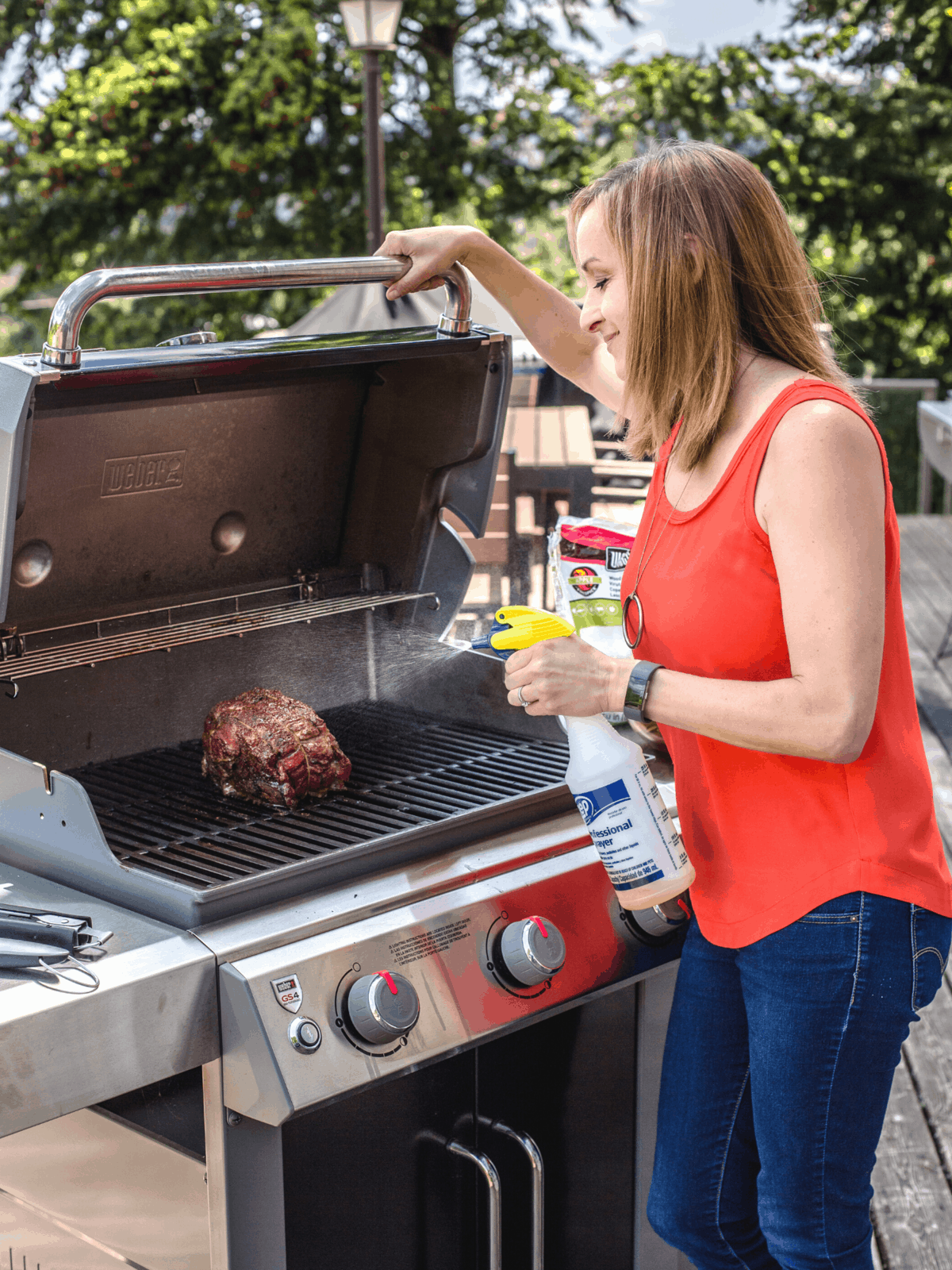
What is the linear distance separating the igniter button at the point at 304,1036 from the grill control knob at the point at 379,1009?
48 millimetres

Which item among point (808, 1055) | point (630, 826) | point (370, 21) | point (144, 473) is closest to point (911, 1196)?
point (808, 1055)

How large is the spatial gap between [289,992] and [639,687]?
0.49m

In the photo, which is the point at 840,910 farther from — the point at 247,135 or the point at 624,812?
the point at 247,135

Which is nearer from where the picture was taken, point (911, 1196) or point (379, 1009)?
point (379, 1009)

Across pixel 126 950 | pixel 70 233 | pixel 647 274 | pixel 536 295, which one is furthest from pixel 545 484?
pixel 70 233

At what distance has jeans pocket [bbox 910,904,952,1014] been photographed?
4.68 feet

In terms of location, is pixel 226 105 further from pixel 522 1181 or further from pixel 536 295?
pixel 522 1181

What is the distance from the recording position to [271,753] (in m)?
1.69

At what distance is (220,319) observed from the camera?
→ 12.0m

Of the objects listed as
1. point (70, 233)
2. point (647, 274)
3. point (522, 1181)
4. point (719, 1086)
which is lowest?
point (522, 1181)

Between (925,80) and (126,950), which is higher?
(925,80)

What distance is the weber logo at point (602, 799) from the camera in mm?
1450

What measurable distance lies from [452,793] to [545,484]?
1558 mm

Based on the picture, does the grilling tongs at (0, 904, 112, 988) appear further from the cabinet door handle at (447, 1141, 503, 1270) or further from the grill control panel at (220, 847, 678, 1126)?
the cabinet door handle at (447, 1141, 503, 1270)
